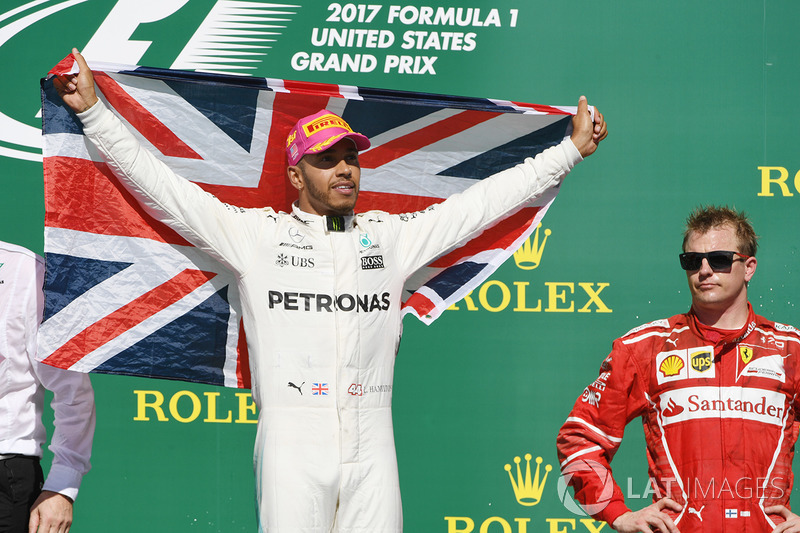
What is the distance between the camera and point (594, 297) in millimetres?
3461

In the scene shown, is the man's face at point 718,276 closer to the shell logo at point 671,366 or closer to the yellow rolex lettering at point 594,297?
the shell logo at point 671,366

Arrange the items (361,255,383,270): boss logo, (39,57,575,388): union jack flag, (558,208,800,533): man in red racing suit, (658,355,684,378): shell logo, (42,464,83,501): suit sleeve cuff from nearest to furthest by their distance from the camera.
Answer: (558,208,800,533): man in red racing suit
(658,355,684,378): shell logo
(42,464,83,501): suit sleeve cuff
(361,255,383,270): boss logo
(39,57,575,388): union jack flag

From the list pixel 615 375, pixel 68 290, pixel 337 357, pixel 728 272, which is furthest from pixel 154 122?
pixel 728 272

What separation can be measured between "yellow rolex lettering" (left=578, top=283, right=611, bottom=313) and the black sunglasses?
1153 mm

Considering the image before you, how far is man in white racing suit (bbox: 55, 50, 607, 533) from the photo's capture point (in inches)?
92.3

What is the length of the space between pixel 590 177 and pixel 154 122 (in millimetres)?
1699

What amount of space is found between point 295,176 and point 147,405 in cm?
131

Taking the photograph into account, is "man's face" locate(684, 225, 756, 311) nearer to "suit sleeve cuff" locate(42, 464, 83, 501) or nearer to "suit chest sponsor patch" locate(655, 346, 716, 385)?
"suit chest sponsor patch" locate(655, 346, 716, 385)

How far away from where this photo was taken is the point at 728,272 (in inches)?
89.7

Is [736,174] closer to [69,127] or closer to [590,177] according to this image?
[590,177]

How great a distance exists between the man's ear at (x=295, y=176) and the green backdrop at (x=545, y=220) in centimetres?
89

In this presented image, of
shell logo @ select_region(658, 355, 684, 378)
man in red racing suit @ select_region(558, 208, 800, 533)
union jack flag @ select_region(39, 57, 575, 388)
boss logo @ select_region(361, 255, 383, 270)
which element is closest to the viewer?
man in red racing suit @ select_region(558, 208, 800, 533)

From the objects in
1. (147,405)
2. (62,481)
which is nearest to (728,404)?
(62,481)

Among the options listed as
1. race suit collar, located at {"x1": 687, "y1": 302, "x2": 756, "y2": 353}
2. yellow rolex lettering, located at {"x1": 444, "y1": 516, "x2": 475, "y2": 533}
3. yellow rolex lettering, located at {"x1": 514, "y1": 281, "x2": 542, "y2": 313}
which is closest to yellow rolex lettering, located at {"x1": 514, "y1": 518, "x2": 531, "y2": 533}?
yellow rolex lettering, located at {"x1": 444, "y1": 516, "x2": 475, "y2": 533}
